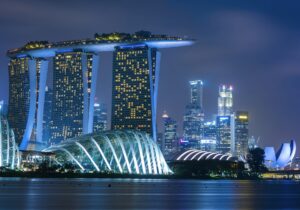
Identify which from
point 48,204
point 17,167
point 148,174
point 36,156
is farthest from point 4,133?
point 48,204

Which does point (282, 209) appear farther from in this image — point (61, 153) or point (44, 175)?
point (61, 153)

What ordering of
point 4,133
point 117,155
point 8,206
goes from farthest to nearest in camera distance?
point 117,155 → point 4,133 → point 8,206

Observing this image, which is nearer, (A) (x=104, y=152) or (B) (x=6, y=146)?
(B) (x=6, y=146)

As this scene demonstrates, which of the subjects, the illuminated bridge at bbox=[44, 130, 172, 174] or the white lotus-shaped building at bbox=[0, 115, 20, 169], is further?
the illuminated bridge at bbox=[44, 130, 172, 174]

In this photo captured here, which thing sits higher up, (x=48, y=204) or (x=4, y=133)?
(x=4, y=133)

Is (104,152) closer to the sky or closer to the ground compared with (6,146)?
closer to the ground
